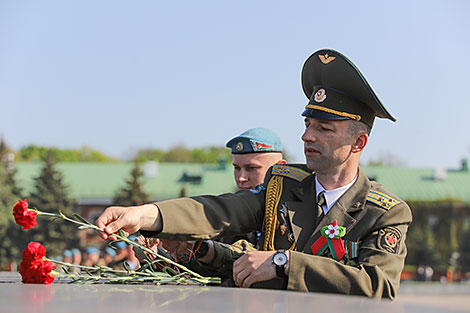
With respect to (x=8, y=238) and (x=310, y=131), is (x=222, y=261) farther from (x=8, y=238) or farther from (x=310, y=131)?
(x=8, y=238)

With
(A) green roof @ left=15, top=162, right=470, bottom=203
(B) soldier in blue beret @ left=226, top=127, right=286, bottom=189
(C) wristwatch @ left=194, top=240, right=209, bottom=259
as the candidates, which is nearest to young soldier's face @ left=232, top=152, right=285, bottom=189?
(B) soldier in blue beret @ left=226, top=127, right=286, bottom=189

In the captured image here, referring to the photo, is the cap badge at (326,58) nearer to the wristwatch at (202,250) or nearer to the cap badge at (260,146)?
the wristwatch at (202,250)

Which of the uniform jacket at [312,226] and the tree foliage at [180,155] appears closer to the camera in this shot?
the uniform jacket at [312,226]

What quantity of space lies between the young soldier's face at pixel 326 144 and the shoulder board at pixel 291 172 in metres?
0.17

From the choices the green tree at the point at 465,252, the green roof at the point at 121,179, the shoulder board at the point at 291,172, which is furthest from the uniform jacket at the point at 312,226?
the green tree at the point at 465,252

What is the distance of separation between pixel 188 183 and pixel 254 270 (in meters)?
51.1

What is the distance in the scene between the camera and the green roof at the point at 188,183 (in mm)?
51125

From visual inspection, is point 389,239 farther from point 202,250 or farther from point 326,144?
point 202,250

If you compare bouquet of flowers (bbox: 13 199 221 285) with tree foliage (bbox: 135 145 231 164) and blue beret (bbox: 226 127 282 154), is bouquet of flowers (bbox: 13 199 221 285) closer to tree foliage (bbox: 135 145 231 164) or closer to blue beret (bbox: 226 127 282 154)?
blue beret (bbox: 226 127 282 154)

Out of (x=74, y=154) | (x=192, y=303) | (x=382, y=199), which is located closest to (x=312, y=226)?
(x=382, y=199)

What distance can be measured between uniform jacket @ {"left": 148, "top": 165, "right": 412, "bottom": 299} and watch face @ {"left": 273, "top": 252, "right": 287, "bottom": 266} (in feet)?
0.09

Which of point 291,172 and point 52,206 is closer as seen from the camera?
point 291,172

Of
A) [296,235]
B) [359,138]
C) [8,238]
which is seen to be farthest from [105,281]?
[8,238]

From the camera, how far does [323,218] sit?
334 centimetres
